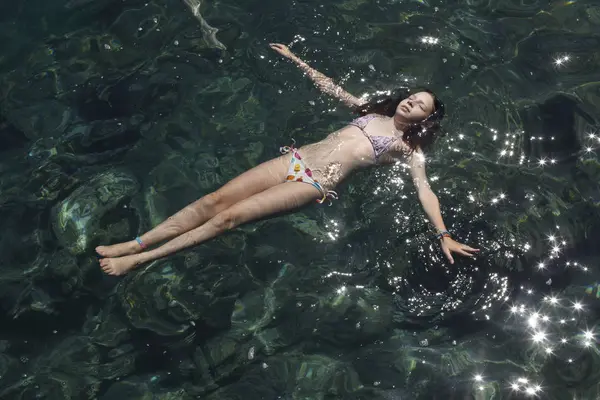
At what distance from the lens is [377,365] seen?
21.0 feet

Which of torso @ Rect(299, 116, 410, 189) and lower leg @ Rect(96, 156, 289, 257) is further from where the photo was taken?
torso @ Rect(299, 116, 410, 189)

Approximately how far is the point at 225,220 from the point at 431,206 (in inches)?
82.5

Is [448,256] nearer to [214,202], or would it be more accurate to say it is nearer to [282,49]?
[214,202]

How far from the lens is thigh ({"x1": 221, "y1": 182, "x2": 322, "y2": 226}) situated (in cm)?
646

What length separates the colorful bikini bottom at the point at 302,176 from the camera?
6875 mm

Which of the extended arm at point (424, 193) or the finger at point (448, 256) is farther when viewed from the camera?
the extended arm at point (424, 193)

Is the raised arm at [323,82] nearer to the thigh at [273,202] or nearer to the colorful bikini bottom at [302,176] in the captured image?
the colorful bikini bottom at [302,176]

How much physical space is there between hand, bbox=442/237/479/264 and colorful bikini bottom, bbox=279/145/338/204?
130 cm

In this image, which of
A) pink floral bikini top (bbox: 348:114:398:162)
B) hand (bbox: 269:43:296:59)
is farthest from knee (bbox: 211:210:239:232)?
hand (bbox: 269:43:296:59)

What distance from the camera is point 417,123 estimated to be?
7352 millimetres

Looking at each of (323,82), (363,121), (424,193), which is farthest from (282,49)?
(424,193)

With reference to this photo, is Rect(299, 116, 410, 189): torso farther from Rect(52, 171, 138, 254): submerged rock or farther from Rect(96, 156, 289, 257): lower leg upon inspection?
Rect(52, 171, 138, 254): submerged rock

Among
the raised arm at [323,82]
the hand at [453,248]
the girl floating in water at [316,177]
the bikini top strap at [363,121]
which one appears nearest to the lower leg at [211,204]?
the girl floating in water at [316,177]

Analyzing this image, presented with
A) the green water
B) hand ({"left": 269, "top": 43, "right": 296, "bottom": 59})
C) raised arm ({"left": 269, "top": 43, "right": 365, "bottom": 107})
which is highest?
hand ({"left": 269, "top": 43, "right": 296, "bottom": 59})
